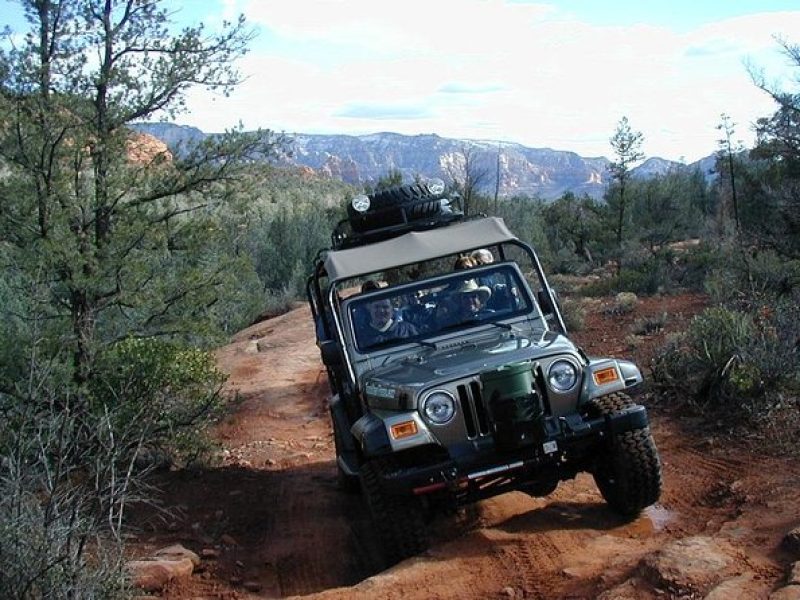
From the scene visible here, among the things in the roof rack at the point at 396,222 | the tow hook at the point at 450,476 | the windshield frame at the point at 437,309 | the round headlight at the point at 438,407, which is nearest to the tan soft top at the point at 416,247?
the windshield frame at the point at 437,309

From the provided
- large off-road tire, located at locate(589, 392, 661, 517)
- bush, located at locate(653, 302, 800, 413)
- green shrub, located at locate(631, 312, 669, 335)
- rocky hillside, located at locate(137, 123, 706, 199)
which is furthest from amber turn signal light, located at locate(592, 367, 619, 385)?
rocky hillside, located at locate(137, 123, 706, 199)

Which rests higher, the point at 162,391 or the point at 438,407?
the point at 438,407

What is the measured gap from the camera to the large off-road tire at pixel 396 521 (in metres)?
5.30

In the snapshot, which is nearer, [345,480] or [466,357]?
[466,357]

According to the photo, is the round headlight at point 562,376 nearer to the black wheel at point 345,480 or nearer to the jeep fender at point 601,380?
the jeep fender at point 601,380

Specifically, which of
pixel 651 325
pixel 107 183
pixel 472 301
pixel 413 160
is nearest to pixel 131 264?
pixel 107 183

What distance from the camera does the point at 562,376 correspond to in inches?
216

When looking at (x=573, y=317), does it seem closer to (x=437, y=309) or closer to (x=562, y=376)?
(x=437, y=309)

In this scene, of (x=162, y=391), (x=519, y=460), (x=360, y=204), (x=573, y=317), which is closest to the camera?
(x=519, y=460)

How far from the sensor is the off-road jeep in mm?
5223

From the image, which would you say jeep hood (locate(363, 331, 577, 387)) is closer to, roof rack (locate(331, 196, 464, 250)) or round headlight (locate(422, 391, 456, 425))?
round headlight (locate(422, 391, 456, 425))

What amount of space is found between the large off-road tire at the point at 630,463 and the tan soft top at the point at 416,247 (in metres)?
1.53

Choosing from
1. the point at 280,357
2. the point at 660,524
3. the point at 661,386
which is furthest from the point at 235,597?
the point at 280,357

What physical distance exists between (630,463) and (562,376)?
690 mm
